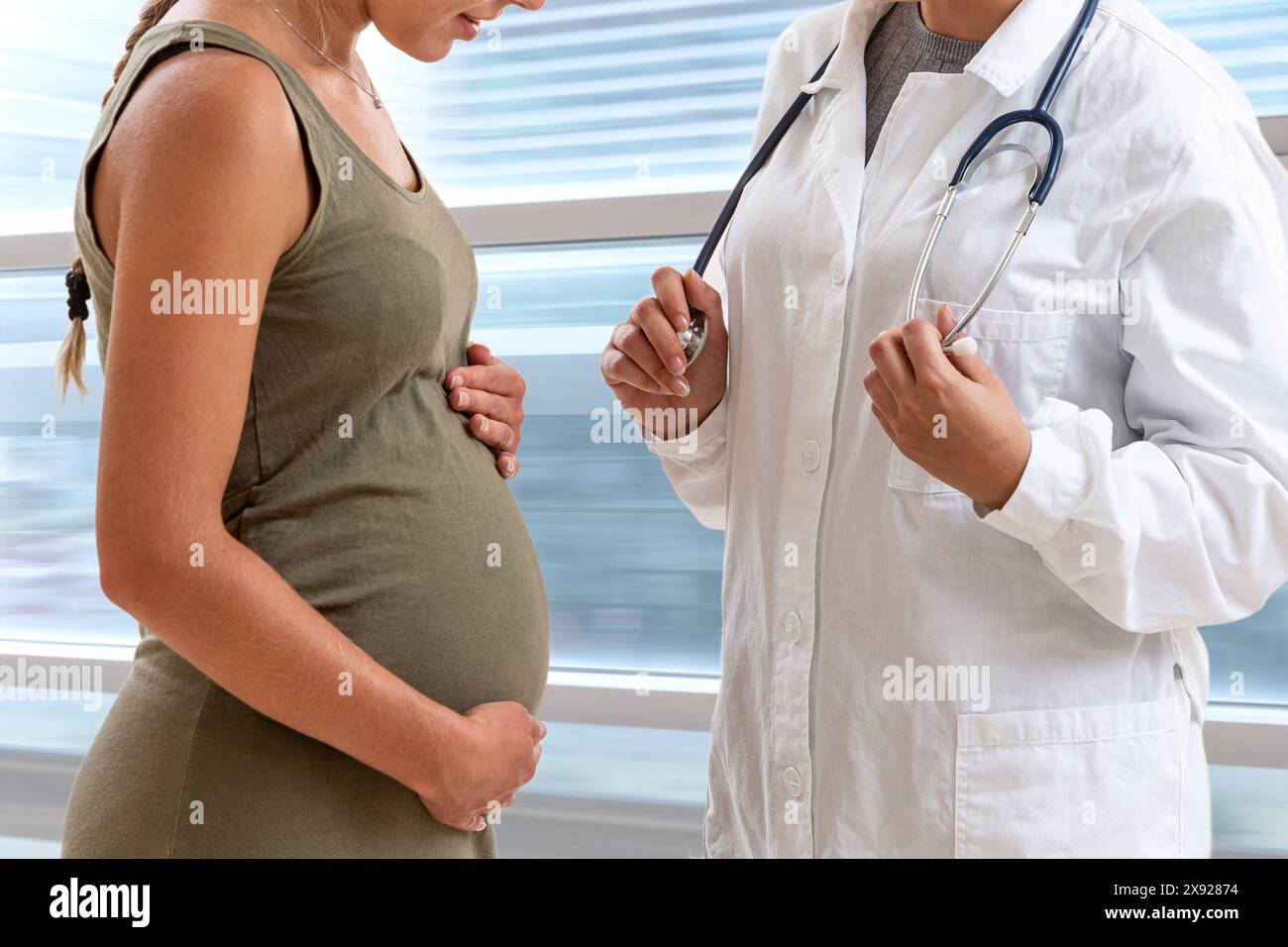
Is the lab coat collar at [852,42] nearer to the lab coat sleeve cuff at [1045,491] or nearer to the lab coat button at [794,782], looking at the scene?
the lab coat sleeve cuff at [1045,491]

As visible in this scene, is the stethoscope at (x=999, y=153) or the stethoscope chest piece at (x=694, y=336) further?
the stethoscope chest piece at (x=694, y=336)

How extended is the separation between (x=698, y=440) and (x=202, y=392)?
1.89 feet

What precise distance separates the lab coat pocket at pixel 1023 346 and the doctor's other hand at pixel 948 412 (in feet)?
0.18

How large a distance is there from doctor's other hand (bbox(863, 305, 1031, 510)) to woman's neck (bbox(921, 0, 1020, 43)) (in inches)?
13.0

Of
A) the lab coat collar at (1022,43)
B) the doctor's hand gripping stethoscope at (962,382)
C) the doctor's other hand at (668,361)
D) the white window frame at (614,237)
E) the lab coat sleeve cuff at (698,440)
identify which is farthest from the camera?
the white window frame at (614,237)

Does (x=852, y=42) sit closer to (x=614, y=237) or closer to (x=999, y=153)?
(x=999, y=153)

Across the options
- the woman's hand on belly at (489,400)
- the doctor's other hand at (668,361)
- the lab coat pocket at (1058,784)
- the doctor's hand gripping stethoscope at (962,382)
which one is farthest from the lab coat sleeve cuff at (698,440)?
the lab coat pocket at (1058,784)

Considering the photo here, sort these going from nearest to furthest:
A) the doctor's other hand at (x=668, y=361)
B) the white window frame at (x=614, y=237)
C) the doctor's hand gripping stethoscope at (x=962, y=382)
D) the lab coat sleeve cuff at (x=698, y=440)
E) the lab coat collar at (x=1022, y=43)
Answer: the doctor's hand gripping stethoscope at (x=962, y=382) → the lab coat collar at (x=1022, y=43) → the doctor's other hand at (x=668, y=361) → the lab coat sleeve cuff at (x=698, y=440) → the white window frame at (x=614, y=237)

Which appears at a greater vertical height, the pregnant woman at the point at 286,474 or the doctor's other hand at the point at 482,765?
the pregnant woman at the point at 286,474

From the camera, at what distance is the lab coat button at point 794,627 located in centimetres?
103

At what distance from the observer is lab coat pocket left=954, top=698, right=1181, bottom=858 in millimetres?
923

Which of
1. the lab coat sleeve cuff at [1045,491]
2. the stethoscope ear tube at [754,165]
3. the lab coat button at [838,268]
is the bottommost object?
the lab coat sleeve cuff at [1045,491]
